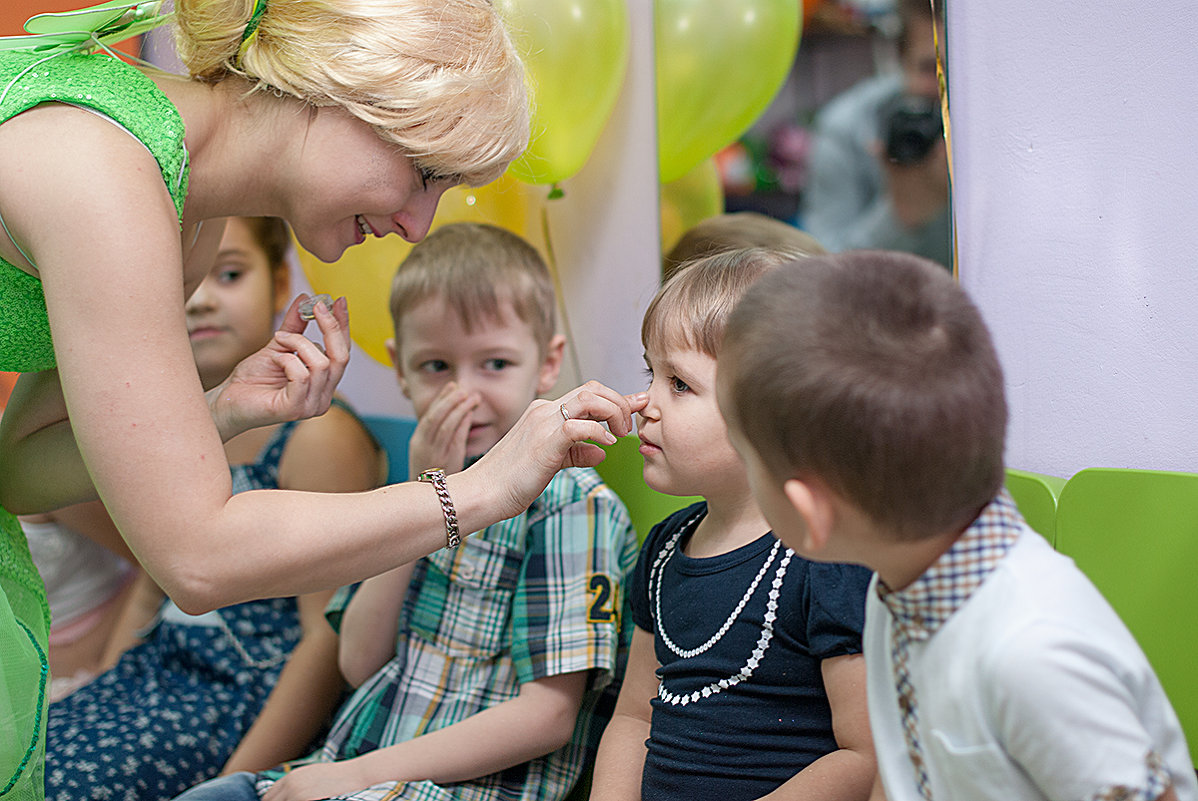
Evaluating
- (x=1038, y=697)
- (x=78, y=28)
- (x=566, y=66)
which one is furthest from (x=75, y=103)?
(x=1038, y=697)

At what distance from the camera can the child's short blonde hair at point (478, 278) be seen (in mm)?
1423

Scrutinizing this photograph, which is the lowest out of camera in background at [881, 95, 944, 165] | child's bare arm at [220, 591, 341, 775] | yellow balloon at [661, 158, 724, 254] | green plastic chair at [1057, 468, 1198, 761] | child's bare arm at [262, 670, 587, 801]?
child's bare arm at [220, 591, 341, 775]

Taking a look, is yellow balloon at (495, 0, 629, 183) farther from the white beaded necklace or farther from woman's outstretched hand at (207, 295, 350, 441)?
the white beaded necklace

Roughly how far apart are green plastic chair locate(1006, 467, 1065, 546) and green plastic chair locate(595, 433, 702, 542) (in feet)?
1.43

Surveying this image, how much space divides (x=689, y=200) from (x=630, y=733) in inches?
30.3

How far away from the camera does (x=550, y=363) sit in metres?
1.51

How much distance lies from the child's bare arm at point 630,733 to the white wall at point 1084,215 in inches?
19.7

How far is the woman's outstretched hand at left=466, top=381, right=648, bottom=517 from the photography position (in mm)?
963

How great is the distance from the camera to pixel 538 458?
38.0 inches

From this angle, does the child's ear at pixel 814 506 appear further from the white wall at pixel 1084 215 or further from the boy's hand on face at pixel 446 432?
the boy's hand on face at pixel 446 432

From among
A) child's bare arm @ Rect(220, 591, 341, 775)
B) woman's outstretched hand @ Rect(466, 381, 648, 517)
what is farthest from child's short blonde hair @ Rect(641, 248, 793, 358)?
child's bare arm @ Rect(220, 591, 341, 775)

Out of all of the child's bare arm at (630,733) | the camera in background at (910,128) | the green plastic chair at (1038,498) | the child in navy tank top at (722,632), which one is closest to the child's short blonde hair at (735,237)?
the camera in background at (910,128)

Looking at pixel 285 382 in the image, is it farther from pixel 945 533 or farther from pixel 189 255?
pixel 945 533

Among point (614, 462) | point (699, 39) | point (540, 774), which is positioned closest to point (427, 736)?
point (540, 774)
